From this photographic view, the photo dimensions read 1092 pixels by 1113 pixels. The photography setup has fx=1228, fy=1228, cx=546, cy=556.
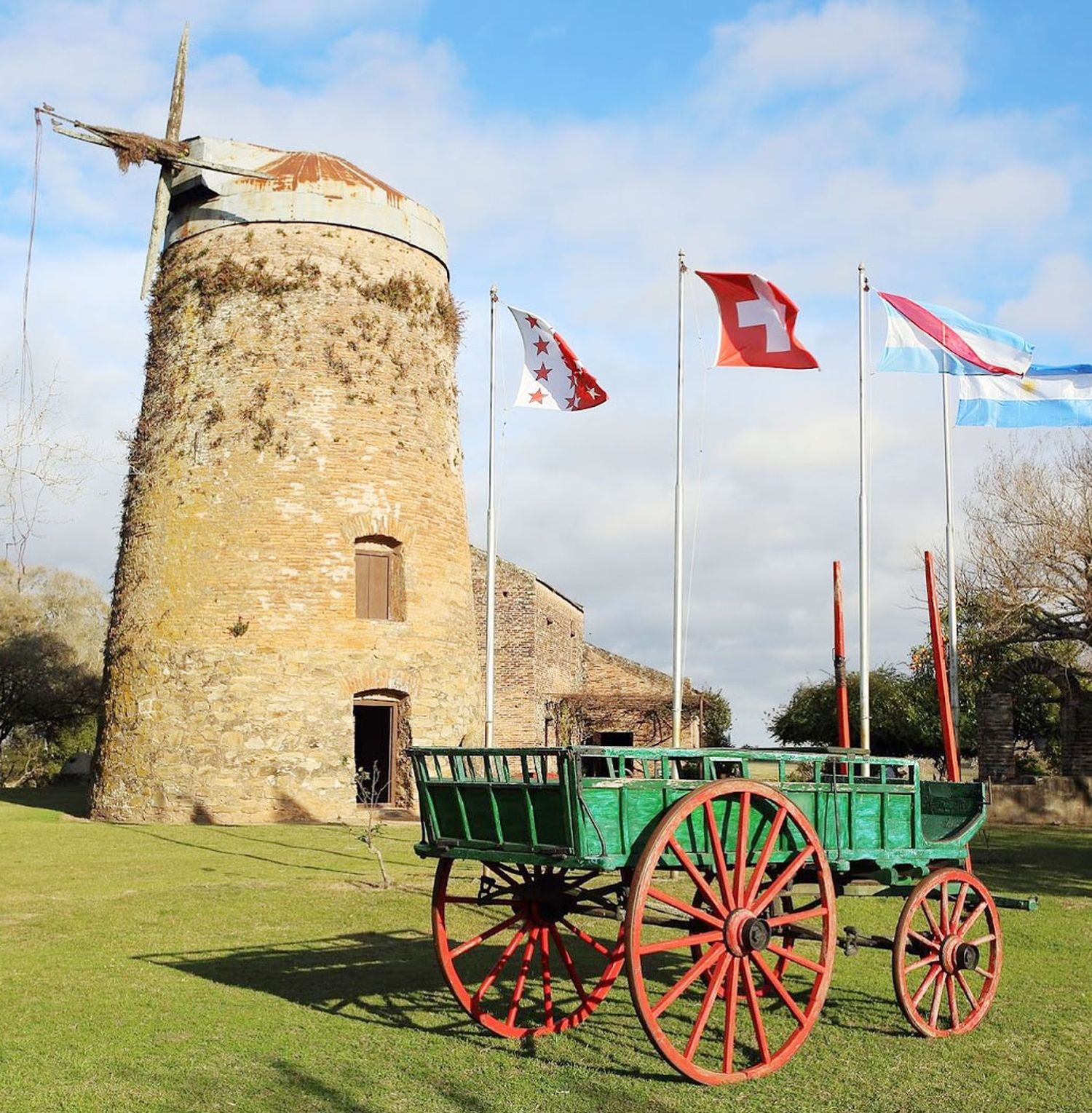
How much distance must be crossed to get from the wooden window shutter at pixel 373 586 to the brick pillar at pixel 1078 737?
17407 millimetres

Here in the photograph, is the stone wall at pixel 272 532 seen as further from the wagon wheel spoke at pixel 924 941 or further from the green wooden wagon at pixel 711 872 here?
the wagon wheel spoke at pixel 924 941

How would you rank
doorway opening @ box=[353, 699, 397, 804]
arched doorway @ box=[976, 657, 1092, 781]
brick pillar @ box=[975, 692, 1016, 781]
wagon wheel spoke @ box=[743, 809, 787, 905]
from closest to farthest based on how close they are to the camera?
1. wagon wheel spoke @ box=[743, 809, 787, 905]
2. doorway opening @ box=[353, 699, 397, 804]
3. arched doorway @ box=[976, 657, 1092, 781]
4. brick pillar @ box=[975, 692, 1016, 781]

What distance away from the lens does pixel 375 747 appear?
92.2 ft

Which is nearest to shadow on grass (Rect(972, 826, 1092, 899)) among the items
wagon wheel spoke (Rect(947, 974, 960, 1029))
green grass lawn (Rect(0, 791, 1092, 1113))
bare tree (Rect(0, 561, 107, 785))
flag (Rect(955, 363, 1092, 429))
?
green grass lawn (Rect(0, 791, 1092, 1113))

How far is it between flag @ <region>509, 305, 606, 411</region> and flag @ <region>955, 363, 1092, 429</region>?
6.08 metres

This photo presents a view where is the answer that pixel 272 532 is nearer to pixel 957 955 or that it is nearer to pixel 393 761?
pixel 393 761

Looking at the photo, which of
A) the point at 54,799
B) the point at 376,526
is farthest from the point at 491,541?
the point at 54,799

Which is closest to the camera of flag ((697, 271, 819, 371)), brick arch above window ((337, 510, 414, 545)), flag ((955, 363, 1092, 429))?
flag ((697, 271, 819, 371))

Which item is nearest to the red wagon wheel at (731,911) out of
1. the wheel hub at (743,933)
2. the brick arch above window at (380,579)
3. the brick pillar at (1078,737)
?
the wheel hub at (743,933)

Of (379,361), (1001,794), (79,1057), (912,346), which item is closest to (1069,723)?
(1001,794)

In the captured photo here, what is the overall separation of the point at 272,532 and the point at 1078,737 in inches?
816

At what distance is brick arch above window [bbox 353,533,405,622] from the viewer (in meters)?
23.4

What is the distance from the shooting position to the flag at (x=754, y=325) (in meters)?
17.1

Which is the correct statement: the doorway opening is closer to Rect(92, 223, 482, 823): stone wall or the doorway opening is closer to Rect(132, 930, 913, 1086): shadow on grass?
Rect(92, 223, 482, 823): stone wall
